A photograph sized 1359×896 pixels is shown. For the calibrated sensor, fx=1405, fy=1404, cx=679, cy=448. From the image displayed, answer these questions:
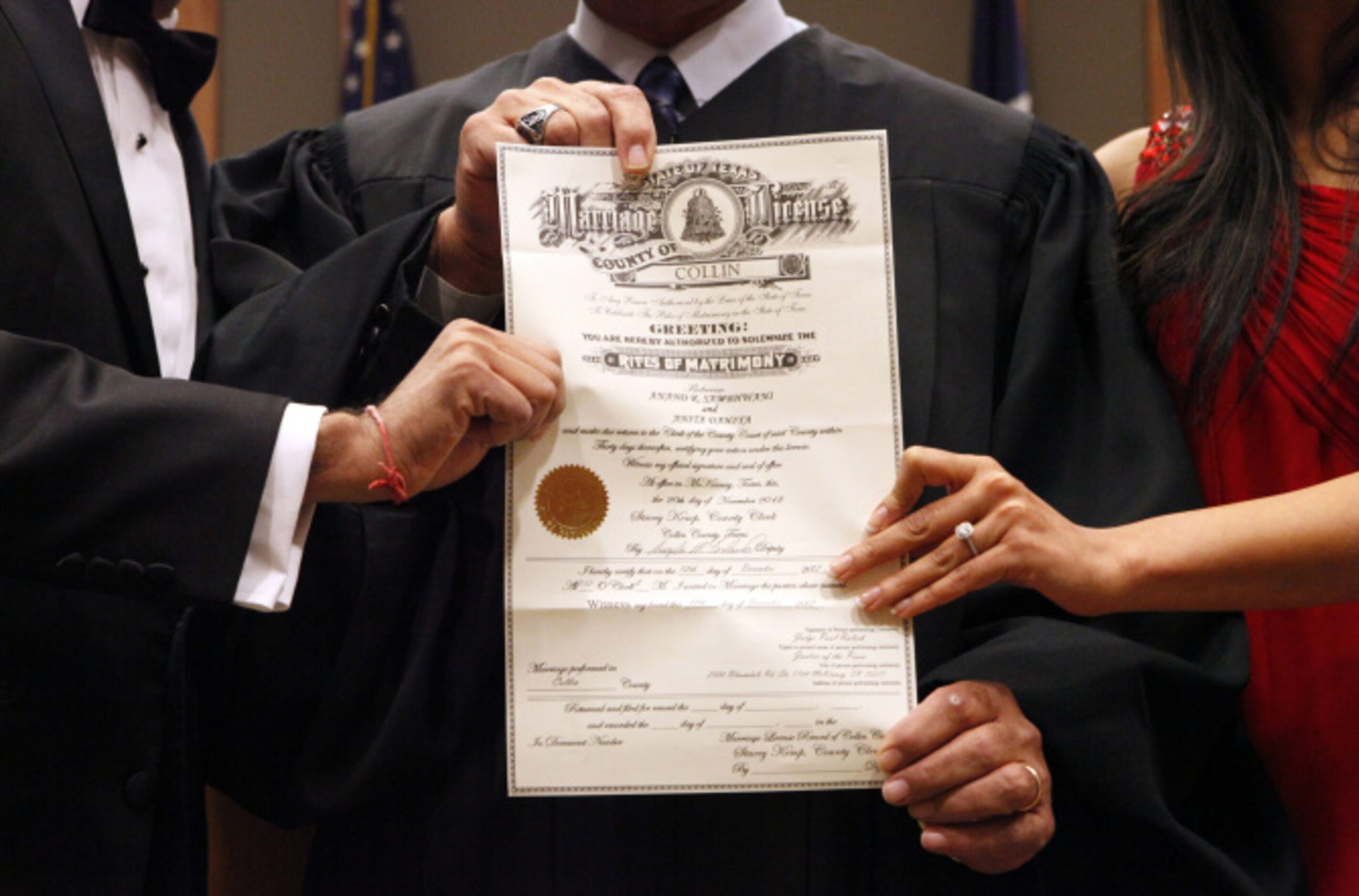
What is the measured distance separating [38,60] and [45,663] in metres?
0.66

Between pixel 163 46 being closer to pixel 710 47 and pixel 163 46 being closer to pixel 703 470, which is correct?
pixel 710 47

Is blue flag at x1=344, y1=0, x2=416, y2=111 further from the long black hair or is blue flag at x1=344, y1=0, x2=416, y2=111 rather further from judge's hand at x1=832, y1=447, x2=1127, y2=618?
judge's hand at x1=832, y1=447, x2=1127, y2=618

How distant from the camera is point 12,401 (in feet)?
4.36

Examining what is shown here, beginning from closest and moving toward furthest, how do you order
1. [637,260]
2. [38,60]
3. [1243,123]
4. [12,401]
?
[12,401] → [637,260] → [38,60] → [1243,123]

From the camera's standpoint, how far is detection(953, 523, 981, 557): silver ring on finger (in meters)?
1.35

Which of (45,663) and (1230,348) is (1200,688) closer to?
(1230,348)

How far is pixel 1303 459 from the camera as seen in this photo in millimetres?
1602

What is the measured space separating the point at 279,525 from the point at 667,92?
76 centimetres

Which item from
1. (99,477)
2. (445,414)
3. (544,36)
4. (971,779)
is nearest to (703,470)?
(445,414)

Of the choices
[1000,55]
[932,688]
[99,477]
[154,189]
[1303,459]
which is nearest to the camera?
[99,477]

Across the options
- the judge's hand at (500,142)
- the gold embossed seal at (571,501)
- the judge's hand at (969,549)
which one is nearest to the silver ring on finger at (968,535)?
the judge's hand at (969,549)

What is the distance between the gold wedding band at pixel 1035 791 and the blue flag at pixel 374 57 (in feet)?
10.5

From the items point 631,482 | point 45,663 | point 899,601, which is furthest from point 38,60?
point 899,601

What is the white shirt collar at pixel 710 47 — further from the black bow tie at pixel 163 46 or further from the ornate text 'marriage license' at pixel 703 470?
the black bow tie at pixel 163 46
